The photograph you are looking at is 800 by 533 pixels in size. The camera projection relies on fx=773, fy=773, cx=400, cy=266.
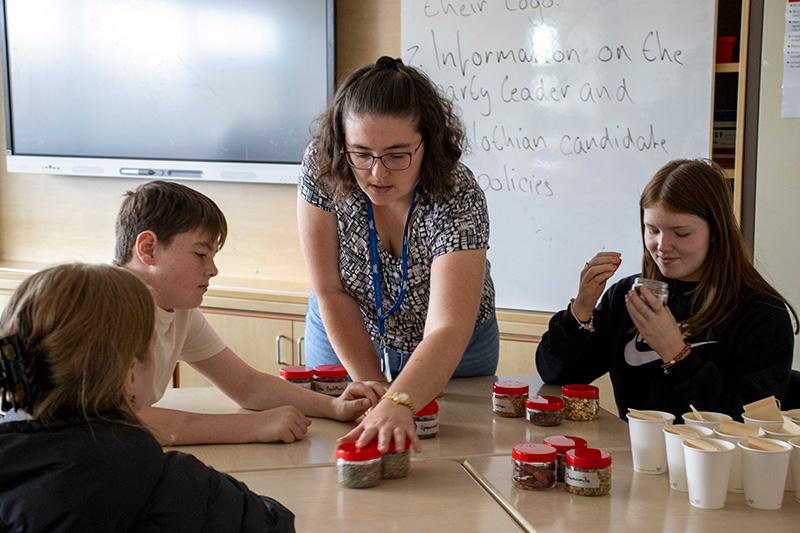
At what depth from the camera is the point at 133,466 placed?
2.82 feet

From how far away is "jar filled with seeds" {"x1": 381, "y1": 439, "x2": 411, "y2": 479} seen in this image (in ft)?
4.00

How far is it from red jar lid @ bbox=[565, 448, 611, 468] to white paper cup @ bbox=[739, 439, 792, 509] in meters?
0.20

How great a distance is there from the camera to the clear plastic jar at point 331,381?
5.63ft

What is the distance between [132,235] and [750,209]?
203 cm

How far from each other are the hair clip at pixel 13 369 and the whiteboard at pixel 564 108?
2.23m

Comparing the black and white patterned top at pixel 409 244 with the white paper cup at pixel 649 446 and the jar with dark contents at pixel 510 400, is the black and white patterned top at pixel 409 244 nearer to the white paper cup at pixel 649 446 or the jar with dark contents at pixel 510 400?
the jar with dark contents at pixel 510 400

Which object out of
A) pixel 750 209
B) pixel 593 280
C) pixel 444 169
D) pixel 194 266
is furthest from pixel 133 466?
pixel 750 209

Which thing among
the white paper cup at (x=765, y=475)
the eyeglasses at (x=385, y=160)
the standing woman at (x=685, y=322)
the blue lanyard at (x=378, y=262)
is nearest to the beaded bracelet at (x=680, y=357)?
the standing woman at (x=685, y=322)

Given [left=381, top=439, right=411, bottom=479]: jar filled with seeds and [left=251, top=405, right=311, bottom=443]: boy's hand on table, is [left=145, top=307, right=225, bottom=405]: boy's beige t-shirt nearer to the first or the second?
[left=251, top=405, right=311, bottom=443]: boy's hand on table

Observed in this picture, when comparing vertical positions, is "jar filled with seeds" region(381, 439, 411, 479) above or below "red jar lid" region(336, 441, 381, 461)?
below

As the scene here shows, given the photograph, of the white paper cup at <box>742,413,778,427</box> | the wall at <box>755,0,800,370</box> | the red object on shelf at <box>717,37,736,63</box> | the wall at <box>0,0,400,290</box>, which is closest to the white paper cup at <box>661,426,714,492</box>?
the white paper cup at <box>742,413,778,427</box>

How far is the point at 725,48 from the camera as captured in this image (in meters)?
2.66

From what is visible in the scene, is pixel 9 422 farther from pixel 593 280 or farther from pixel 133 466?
pixel 593 280

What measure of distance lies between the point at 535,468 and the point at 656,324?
589 mm
